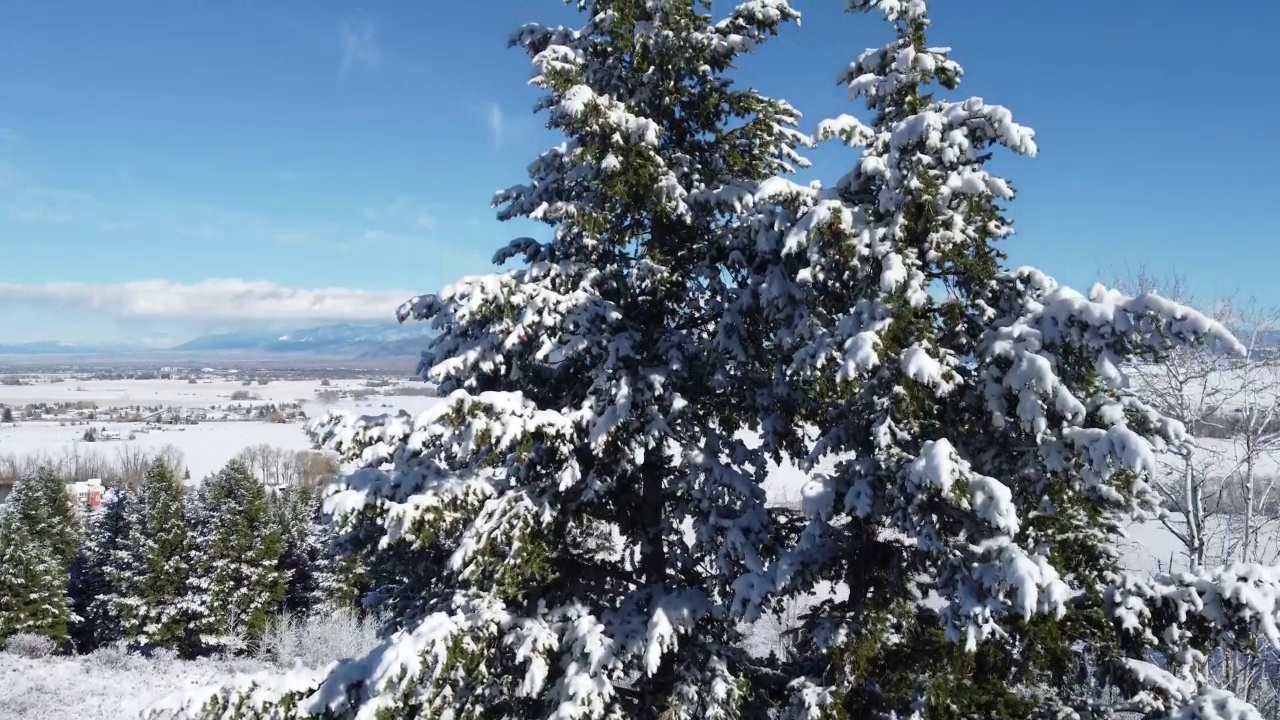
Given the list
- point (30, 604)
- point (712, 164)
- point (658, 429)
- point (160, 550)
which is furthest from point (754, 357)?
point (30, 604)

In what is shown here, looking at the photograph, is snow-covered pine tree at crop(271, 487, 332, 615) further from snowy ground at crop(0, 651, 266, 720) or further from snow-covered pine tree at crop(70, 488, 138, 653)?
snowy ground at crop(0, 651, 266, 720)

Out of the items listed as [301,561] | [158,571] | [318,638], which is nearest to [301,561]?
[301,561]

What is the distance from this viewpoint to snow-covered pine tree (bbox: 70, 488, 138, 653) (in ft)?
122

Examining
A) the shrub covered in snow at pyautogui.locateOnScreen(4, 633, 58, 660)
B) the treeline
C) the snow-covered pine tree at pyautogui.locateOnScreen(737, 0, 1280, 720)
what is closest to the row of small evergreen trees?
the shrub covered in snow at pyautogui.locateOnScreen(4, 633, 58, 660)

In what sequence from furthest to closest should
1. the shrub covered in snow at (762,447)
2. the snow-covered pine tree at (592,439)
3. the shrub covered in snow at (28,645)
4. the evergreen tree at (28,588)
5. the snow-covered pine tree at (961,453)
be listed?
the evergreen tree at (28,588) < the shrub covered in snow at (28,645) < the snow-covered pine tree at (592,439) < the shrub covered in snow at (762,447) < the snow-covered pine tree at (961,453)

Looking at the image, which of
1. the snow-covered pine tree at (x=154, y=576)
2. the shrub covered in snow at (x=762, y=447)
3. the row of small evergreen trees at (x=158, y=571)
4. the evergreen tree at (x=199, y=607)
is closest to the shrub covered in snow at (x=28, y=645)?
the row of small evergreen trees at (x=158, y=571)

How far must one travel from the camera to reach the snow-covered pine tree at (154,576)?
1423 inches

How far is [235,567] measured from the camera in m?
37.8

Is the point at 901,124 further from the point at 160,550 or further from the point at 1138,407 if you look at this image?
Answer: the point at 160,550

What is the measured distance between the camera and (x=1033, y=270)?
20.1 ft

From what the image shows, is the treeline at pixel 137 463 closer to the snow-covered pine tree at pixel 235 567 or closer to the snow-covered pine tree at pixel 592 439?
the snow-covered pine tree at pixel 235 567

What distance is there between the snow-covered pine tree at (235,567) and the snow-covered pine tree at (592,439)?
112 feet

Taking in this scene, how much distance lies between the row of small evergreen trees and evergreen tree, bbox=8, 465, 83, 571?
0.30ft

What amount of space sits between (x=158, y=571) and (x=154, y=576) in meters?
0.29
